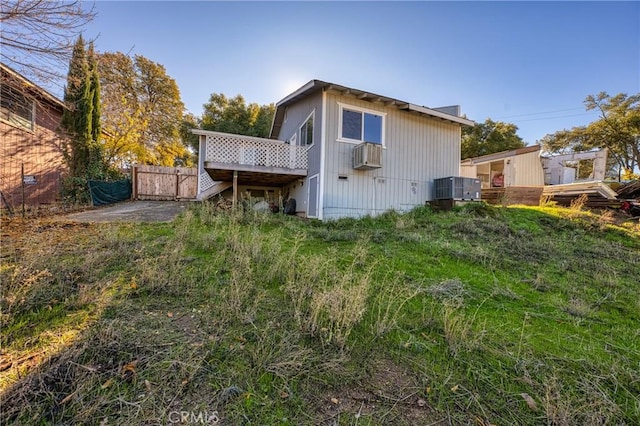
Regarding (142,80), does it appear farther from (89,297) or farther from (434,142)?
(89,297)

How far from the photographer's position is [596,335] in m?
2.81

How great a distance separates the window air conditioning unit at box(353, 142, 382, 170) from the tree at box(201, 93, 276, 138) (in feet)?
51.2

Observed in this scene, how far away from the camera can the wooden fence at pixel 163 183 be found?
1484 cm

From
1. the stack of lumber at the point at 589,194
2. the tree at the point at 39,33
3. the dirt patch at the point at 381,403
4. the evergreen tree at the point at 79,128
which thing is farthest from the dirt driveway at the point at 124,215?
the stack of lumber at the point at 589,194

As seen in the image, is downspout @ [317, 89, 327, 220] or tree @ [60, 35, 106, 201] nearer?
downspout @ [317, 89, 327, 220]

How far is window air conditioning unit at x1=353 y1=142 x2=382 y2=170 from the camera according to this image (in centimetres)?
885

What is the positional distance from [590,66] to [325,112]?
33.9 feet

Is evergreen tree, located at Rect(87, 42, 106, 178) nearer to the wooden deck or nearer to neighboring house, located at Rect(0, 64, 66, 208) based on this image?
neighboring house, located at Rect(0, 64, 66, 208)

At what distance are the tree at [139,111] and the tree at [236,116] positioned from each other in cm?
264

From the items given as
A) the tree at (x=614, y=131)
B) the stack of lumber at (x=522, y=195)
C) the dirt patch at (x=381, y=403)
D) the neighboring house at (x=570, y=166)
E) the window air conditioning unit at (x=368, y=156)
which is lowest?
the dirt patch at (x=381, y=403)

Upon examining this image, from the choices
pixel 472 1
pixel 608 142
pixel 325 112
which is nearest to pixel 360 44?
pixel 325 112

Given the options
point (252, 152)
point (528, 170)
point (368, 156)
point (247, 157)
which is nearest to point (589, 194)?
point (528, 170)

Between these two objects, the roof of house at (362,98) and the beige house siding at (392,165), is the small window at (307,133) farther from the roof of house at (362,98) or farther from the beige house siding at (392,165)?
the beige house siding at (392,165)

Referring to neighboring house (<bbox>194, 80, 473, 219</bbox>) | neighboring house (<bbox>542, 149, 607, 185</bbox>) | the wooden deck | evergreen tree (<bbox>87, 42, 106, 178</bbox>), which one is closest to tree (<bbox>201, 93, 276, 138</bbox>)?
evergreen tree (<bbox>87, 42, 106, 178</bbox>)
